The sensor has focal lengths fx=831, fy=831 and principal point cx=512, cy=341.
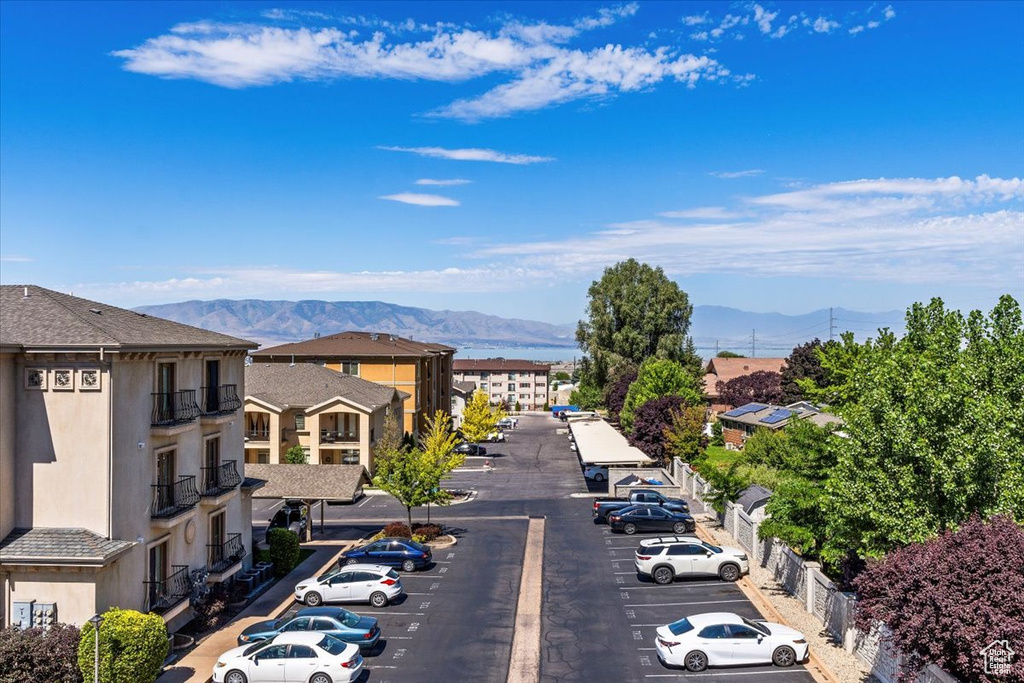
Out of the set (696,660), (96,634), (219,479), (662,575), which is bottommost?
(662,575)

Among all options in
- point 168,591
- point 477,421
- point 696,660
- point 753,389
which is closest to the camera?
point 696,660

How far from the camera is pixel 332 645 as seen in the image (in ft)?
73.7

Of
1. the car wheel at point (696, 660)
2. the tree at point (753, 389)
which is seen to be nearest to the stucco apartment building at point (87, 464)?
the car wheel at point (696, 660)

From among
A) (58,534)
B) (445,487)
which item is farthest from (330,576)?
(445,487)

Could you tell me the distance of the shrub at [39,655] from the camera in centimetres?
2062

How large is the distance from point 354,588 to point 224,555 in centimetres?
515

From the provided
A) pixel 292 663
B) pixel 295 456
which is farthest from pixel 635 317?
pixel 292 663

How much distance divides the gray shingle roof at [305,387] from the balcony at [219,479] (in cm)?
2662

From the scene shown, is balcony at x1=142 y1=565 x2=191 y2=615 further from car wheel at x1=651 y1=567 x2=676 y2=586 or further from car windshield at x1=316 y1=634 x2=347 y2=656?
car wheel at x1=651 y1=567 x2=676 y2=586

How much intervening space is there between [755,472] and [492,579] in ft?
53.5

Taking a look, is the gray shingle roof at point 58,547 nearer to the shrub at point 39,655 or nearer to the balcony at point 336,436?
the shrub at point 39,655

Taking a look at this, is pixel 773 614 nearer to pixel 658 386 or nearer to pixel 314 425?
pixel 314 425

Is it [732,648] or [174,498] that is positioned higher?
[174,498]

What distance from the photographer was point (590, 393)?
11650 cm
